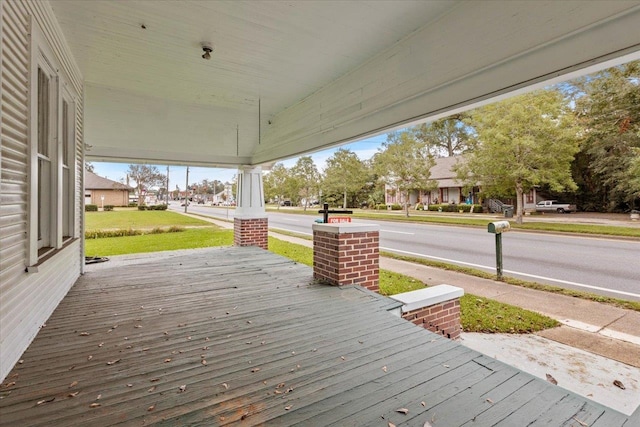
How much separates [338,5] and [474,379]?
297 centimetres

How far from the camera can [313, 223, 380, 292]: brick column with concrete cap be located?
3730mm

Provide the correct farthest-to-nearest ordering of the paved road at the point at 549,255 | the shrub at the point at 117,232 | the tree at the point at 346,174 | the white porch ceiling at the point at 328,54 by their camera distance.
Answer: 1. the tree at the point at 346,174
2. the shrub at the point at 117,232
3. the paved road at the point at 549,255
4. the white porch ceiling at the point at 328,54

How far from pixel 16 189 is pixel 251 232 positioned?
17.4 feet

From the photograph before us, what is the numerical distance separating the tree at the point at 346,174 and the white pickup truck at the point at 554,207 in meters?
12.0

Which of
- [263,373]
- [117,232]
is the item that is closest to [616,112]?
[263,373]

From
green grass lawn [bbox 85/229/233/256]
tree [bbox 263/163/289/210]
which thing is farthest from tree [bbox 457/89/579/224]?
tree [bbox 263/163/289/210]

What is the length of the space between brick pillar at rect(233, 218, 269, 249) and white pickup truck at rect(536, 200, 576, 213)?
17023mm

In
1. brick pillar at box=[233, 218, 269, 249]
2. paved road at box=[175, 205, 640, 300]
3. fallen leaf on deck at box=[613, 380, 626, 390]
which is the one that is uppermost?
brick pillar at box=[233, 218, 269, 249]

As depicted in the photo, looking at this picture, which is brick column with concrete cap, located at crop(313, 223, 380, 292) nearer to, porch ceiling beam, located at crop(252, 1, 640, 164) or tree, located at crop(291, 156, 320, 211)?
porch ceiling beam, located at crop(252, 1, 640, 164)

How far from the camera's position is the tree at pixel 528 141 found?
1109 centimetres

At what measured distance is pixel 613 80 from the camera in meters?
4.50

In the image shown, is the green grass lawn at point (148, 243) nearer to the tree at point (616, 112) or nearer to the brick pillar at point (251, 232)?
the brick pillar at point (251, 232)

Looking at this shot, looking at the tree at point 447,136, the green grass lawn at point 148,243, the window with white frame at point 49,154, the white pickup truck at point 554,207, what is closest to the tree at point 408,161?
the white pickup truck at point 554,207

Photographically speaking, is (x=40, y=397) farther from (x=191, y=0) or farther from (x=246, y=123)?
(x=246, y=123)
